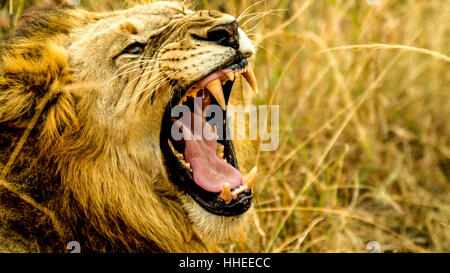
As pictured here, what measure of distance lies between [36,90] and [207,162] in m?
0.91

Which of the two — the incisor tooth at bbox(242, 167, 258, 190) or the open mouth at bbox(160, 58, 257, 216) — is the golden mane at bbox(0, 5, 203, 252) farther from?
the incisor tooth at bbox(242, 167, 258, 190)

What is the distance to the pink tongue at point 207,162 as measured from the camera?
276 cm

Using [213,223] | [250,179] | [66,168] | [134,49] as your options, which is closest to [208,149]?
[250,179]

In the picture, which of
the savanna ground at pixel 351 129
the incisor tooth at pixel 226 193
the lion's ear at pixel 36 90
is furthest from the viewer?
the savanna ground at pixel 351 129

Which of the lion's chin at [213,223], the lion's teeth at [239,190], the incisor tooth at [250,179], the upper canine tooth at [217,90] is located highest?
the upper canine tooth at [217,90]

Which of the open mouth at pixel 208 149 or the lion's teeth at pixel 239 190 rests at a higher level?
the open mouth at pixel 208 149

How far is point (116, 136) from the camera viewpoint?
2.64 m

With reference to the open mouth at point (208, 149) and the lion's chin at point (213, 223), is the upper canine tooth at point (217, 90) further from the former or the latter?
the lion's chin at point (213, 223)

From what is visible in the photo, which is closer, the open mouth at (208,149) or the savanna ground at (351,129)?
the open mouth at (208,149)

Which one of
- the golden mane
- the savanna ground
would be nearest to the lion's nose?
the golden mane

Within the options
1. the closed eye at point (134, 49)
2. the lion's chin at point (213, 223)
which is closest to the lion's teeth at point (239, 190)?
the lion's chin at point (213, 223)

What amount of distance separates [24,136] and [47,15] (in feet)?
2.60

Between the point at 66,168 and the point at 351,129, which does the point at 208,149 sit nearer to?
the point at 66,168

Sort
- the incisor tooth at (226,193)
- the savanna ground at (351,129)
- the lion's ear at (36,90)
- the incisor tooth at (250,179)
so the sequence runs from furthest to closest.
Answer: the savanna ground at (351,129), the incisor tooth at (250,179), the incisor tooth at (226,193), the lion's ear at (36,90)
